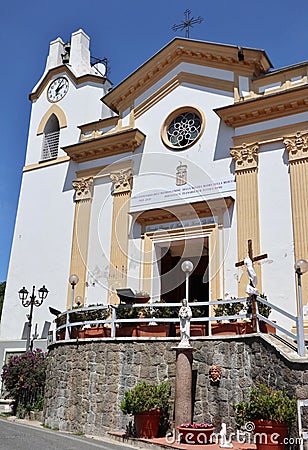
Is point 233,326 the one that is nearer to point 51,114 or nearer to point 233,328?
point 233,328

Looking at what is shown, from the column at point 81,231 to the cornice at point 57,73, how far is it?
4.73 m

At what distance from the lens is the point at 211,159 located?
52.9 ft

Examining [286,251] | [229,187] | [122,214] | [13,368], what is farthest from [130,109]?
[13,368]

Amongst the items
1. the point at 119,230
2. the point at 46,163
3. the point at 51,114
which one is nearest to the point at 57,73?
the point at 51,114

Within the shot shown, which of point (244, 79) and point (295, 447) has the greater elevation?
point (244, 79)

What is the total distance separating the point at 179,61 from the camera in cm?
1798

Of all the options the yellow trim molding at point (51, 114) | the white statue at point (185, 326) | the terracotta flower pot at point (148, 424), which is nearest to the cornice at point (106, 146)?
the yellow trim molding at point (51, 114)

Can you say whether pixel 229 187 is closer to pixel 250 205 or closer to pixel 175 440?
pixel 250 205

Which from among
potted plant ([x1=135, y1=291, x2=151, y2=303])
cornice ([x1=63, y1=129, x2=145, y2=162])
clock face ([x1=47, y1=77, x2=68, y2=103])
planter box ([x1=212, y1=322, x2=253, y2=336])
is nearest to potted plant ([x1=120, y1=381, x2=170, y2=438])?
planter box ([x1=212, y1=322, x2=253, y2=336])

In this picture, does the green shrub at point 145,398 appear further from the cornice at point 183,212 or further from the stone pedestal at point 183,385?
the cornice at point 183,212

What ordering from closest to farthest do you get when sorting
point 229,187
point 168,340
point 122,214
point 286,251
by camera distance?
1. point 168,340
2. point 286,251
3. point 229,187
4. point 122,214

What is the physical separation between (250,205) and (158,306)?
4691 mm

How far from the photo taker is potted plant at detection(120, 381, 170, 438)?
33.5 feet

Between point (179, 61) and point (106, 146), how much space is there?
12.7ft
